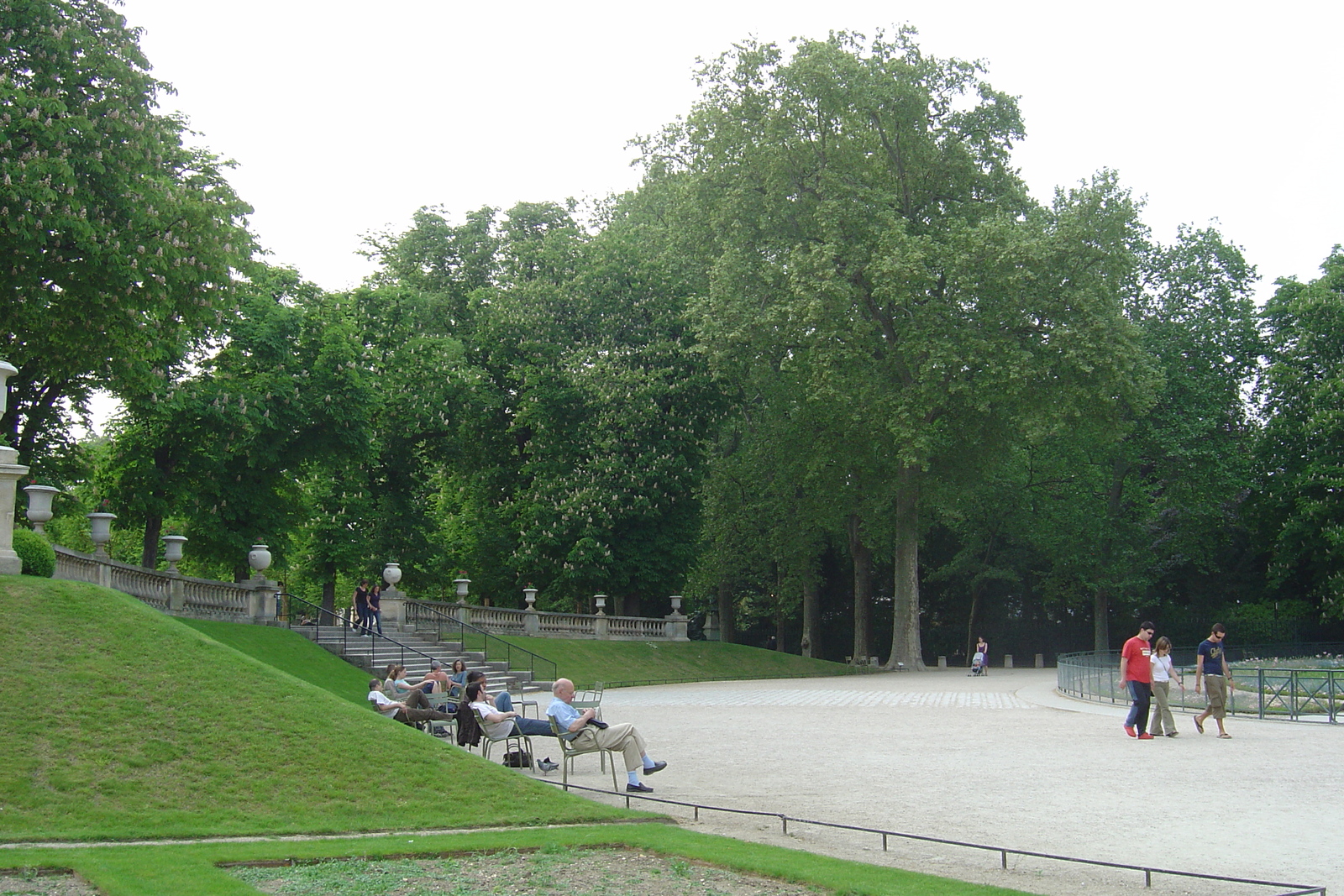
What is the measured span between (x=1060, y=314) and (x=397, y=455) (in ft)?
76.3

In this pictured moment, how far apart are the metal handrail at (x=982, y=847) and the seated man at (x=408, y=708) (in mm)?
3156

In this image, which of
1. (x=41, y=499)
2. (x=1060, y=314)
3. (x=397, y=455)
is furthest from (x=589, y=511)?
(x=41, y=499)

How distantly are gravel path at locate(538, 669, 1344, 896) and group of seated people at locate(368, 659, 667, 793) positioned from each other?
695 millimetres

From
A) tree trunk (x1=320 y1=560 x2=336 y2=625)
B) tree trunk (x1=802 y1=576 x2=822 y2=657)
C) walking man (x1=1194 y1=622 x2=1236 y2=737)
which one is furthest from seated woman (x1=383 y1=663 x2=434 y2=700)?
tree trunk (x1=802 y1=576 x2=822 y2=657)

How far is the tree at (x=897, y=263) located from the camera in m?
36.6

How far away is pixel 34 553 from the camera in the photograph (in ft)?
55.7

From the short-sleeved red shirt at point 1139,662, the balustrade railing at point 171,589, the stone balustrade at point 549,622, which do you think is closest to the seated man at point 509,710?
the balustrade railing at point 171,589

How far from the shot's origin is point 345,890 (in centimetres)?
804

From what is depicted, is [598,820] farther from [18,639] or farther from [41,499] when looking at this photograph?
[41,499]

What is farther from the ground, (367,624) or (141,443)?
(141,443)

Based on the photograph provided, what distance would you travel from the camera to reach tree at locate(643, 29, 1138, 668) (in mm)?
36562

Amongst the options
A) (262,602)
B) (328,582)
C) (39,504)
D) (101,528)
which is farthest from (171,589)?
Answer: (328,582)

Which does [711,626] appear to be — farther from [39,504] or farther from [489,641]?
[39,504]

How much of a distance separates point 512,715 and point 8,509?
755cm
